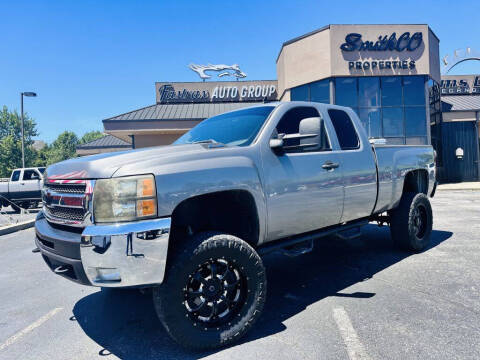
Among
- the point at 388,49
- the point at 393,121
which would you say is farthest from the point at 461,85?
the point at 393,121

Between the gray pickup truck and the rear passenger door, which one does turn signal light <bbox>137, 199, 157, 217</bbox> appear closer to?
the gray pickup truck

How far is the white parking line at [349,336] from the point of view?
7.80 feet

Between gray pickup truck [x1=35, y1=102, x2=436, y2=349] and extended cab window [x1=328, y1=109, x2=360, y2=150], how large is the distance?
0.12 meters

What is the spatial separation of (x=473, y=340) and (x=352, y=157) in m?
2.10

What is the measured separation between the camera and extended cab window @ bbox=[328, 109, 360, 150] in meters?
3.98

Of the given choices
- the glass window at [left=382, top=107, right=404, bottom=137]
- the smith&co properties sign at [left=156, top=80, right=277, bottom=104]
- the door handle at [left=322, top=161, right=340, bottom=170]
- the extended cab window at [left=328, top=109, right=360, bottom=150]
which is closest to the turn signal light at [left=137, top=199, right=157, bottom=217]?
the door handle at [left=322, top=161, right=340, bottom=170]

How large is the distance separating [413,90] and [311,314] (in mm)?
19377

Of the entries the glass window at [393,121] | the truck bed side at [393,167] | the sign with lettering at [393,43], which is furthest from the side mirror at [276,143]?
the sign with lettering at [393,43]

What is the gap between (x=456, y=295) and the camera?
339 cm

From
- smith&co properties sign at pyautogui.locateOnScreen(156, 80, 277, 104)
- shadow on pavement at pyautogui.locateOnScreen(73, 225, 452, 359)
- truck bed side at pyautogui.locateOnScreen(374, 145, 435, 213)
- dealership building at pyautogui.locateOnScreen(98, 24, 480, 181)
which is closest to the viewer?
shadow on pavement at pyautogui.locateOnScreen(73, 225, 452, 359)

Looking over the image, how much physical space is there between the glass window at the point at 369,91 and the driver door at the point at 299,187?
53.7ft

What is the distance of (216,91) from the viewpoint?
84.9 feet

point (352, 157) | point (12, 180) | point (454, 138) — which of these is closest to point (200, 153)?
point (352, 157)

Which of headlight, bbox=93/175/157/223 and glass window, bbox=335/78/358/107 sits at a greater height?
glass window, bbox=335/78/358/107
